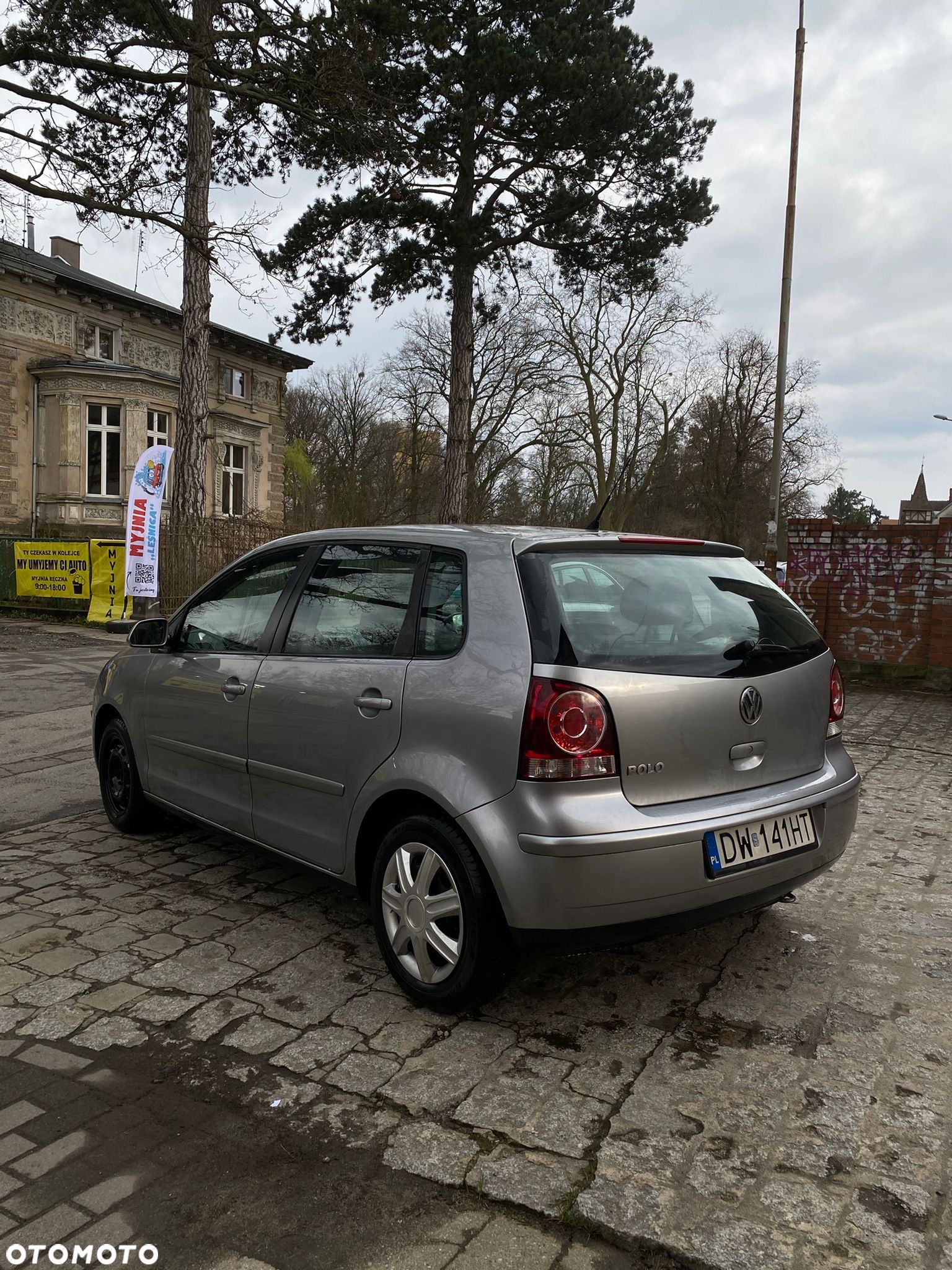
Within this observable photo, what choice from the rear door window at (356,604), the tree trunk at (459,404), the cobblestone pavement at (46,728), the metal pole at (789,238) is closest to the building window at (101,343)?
the tree trunk at (459,404)


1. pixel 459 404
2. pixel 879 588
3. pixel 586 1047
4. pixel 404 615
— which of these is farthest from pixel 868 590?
pixel 459 404

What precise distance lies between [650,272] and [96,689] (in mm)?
18962

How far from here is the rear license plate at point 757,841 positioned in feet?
10.1

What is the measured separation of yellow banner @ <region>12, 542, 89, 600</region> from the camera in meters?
20.1

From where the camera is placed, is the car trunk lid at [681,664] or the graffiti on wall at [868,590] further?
the graffiti on wall at [868,590]

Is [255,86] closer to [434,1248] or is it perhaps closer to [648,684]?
[648,684]

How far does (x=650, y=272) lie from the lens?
21.5m

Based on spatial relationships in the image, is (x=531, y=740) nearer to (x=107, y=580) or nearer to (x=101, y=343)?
(x=107, y=580)

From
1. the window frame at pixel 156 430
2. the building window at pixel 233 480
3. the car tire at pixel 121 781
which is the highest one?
the window frame at pixel 156 430

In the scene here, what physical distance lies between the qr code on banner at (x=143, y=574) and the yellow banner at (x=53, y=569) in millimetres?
3329

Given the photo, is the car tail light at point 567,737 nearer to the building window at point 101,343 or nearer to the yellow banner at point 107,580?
the yellow banner at point 107,580

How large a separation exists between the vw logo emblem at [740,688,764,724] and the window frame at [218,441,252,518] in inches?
1286

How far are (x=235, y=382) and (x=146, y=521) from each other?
20.7 meters

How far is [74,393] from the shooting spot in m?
28.3
